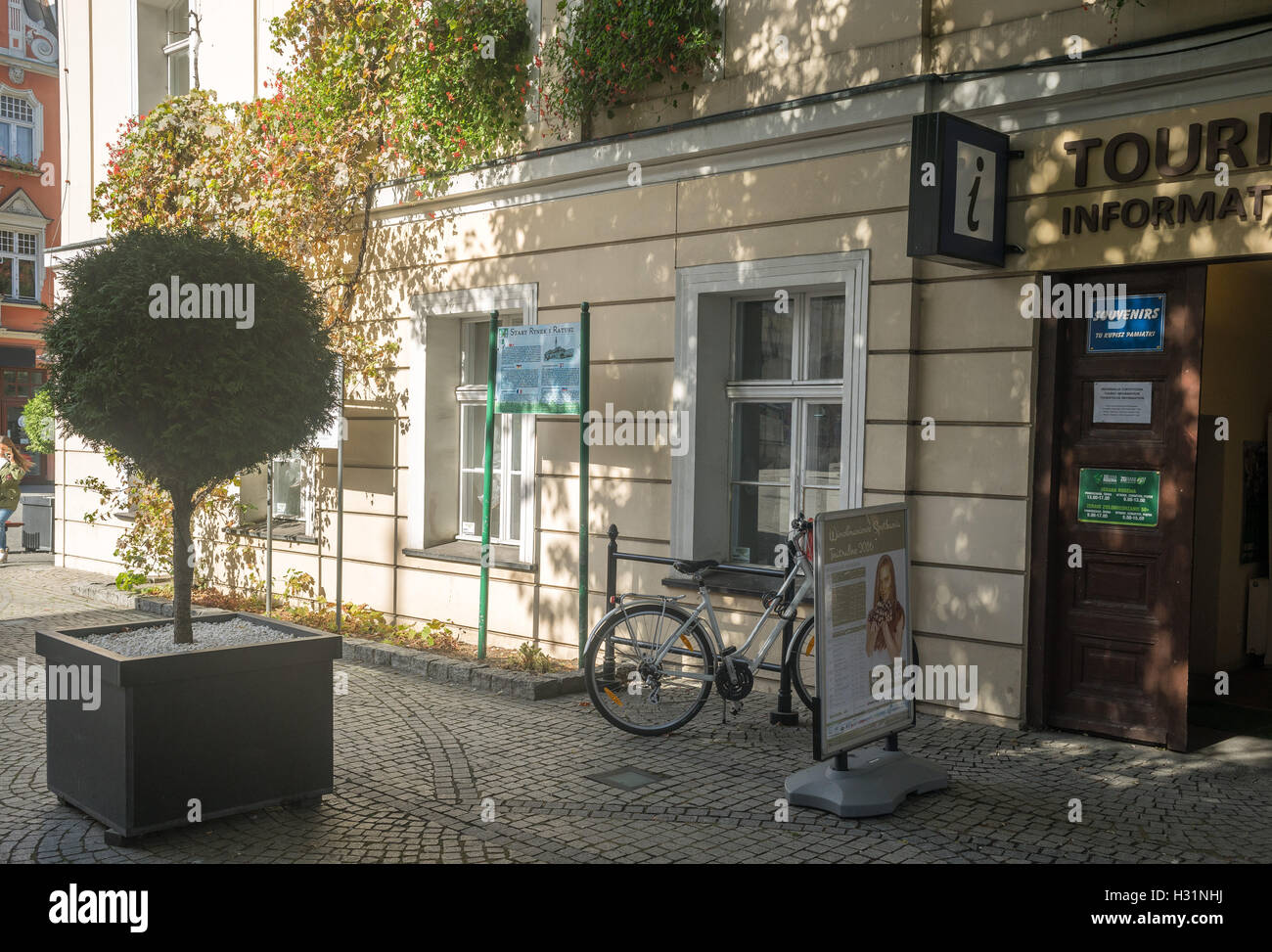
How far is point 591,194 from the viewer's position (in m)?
8.91

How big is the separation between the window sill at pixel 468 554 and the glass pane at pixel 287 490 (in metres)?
2.42

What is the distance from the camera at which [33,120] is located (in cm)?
3388

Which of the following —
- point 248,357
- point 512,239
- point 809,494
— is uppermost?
point 512,239

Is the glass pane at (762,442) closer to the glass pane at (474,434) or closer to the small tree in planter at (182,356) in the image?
the glass pane at (474,434)

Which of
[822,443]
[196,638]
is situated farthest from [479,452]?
[196,638]

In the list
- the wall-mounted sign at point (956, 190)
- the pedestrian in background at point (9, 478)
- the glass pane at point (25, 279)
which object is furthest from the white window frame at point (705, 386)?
the glass pane at point (25, 279)

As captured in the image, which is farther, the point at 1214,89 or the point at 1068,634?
the point at 1068,634

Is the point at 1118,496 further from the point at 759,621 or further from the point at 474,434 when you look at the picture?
the point at 474,434

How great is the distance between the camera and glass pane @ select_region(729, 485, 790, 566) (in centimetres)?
822

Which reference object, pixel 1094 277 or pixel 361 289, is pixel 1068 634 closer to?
pixel 1094 277

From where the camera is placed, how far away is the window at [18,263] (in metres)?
32.9

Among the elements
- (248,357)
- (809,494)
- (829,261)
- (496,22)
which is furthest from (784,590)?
(496,22)

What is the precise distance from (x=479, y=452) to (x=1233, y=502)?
6.08m
